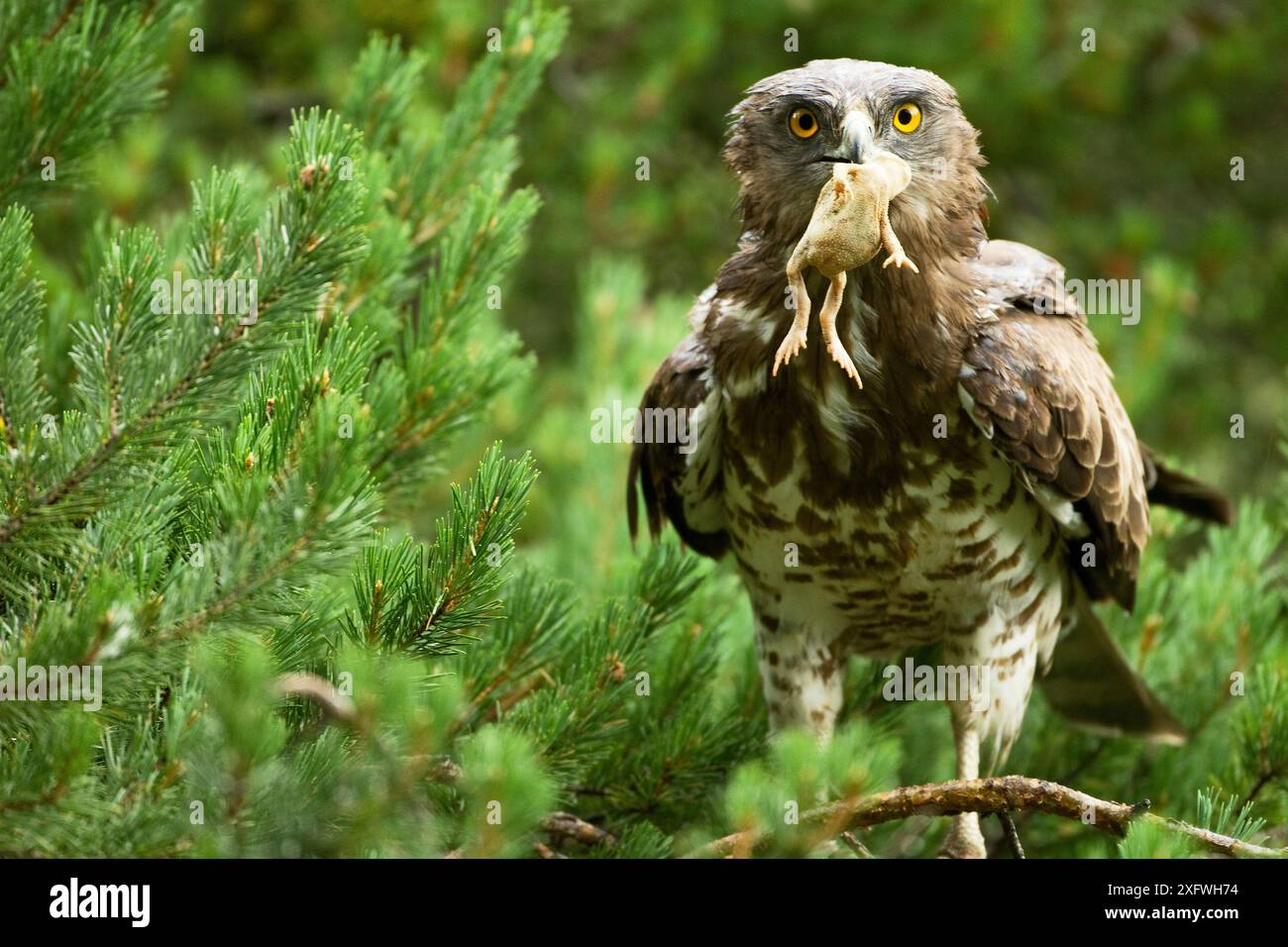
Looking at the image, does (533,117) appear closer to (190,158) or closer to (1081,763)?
(190,158)

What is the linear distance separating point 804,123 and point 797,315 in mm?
445

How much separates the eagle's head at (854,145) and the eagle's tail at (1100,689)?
1.22m

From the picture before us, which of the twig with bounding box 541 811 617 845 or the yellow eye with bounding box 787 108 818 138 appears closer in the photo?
the twig with bounding box 541 811 617 845

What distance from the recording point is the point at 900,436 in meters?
3.04

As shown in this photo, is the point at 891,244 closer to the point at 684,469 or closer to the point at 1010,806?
the point at 684,469

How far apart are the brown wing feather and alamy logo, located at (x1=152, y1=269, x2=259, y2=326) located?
4.31 feet

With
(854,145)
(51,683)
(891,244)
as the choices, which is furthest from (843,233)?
(51,683)

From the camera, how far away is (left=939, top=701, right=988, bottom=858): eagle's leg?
10.5ft

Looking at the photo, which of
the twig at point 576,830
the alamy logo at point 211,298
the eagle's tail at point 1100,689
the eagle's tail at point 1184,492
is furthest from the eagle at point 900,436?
the alamy logo at point 211,298

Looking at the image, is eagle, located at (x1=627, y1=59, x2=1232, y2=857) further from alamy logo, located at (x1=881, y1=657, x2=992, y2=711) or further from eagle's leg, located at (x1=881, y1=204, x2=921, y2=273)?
eagle's leg, located at (x1=881, y1=204, x2=921, y2=273)

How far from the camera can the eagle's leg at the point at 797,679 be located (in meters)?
3.37

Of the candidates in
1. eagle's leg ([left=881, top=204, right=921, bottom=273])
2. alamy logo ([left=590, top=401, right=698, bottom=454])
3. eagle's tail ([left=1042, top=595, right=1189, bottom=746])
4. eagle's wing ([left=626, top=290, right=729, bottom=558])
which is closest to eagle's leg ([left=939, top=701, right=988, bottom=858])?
eagle's tail ([left=1042, top=595, right=1189, bottom=746])
